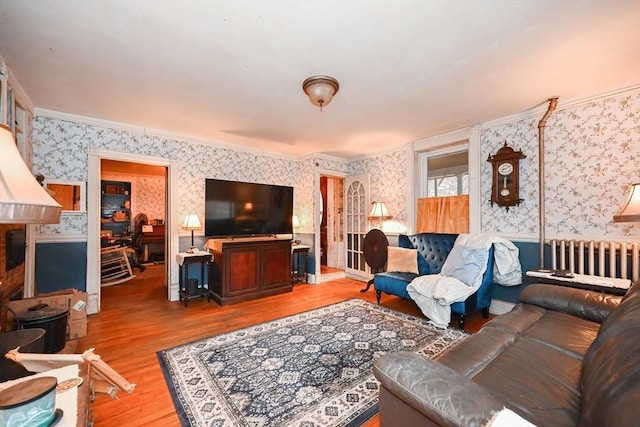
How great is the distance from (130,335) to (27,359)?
1933mm

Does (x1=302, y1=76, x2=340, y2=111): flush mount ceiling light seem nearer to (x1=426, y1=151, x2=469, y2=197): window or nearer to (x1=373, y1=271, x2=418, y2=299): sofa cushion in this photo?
(x1=373, y1=271, x2=418, y2=299): sofa cushion

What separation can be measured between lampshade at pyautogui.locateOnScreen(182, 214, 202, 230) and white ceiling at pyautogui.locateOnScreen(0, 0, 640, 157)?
4.44 feet

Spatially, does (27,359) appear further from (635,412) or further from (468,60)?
(468,60)

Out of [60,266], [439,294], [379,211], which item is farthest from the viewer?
[379,211]

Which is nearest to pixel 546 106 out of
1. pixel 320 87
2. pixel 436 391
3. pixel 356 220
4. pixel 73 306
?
pixel 320 87

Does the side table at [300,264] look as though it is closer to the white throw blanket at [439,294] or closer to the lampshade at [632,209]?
the white throw blanket at [439,294]

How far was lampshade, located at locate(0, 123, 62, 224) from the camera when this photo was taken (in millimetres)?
678

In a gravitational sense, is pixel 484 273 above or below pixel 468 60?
below

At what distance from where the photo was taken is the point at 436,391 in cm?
87

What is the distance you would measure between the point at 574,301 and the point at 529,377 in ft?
3.80

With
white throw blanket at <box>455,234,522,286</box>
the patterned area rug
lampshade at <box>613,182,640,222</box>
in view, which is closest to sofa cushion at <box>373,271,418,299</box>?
the patterned area rug

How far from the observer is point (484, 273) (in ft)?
9.31

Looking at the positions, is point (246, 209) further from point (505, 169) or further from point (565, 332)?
point (565, 332)

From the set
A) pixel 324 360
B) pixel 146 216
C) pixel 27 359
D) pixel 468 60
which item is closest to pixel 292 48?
pixel 468 60
